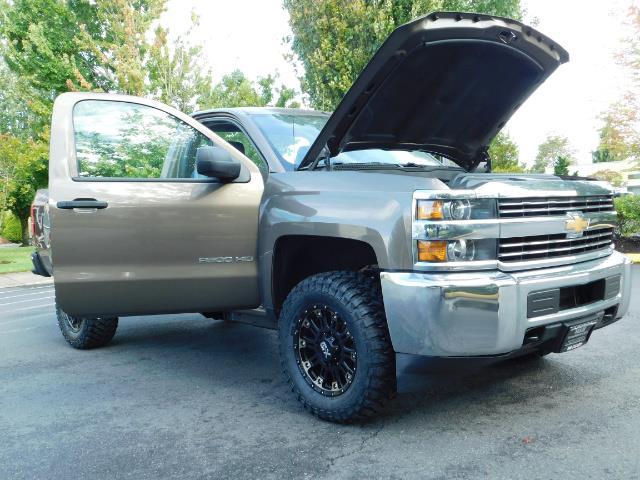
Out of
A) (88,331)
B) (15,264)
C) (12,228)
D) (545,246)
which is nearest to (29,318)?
(88,331)

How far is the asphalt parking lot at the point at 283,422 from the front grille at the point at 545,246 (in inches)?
27.3

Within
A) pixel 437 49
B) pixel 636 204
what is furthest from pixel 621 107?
pixel 437 49

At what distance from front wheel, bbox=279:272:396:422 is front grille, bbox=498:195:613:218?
2.70 feet

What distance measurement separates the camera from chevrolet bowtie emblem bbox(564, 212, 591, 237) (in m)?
3.33

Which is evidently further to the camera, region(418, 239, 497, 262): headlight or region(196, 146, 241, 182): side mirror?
region(196, 146, 241, 182): side mirror

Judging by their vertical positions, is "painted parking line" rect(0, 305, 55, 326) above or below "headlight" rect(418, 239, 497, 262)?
below

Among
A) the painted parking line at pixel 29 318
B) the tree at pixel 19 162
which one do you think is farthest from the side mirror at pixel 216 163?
the tree at pixel 19 162

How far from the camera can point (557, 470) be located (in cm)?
273

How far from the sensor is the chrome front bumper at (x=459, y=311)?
2.88m

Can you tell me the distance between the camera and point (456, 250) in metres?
2.97

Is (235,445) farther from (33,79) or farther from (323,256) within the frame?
(33,79)

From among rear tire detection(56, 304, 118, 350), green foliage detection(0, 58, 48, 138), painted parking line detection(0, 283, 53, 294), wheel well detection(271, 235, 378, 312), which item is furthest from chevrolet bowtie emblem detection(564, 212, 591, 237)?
green foliage detection(0, 58, 48, 138)

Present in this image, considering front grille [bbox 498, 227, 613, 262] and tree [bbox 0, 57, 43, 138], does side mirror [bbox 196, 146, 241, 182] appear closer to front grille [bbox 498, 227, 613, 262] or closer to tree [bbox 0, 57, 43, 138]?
front grille [bbox 498, 227, 613, 262]

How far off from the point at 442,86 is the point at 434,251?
1.54 meters
